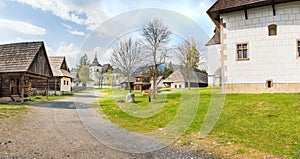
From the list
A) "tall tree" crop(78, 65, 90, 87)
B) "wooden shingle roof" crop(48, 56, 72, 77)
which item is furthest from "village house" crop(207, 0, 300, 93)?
"tall tree" crop(78, 65, 90, 87)

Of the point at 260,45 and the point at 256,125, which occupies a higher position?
the point at 260,45

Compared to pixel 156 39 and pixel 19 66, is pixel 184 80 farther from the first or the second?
pixel 19 66

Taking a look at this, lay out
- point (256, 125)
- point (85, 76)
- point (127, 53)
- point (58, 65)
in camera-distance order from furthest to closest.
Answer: point (85, 76)
point (58, 65)
point (127, 53)
point (256, 125)

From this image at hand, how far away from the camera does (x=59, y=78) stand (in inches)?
1242

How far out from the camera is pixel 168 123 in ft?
28.9

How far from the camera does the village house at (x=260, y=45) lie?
13789 mm

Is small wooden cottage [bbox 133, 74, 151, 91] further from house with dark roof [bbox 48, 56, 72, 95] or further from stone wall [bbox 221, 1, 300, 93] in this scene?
stone wall [bbox 221, 1, 300, 93]

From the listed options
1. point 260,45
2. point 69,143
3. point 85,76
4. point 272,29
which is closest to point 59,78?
point 85,76

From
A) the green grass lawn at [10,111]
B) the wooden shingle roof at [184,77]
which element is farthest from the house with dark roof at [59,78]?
the wooden shingle roof at [184,77]

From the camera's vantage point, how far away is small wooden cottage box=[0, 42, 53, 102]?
16656 millimetres

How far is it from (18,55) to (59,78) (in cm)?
1442

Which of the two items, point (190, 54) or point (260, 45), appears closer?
point (260, 45)

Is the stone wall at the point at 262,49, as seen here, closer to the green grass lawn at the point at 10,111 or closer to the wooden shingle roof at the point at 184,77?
the green grass lawn at the point at 10,111

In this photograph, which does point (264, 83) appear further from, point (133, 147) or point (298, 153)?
point (133, 147)
